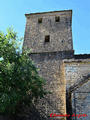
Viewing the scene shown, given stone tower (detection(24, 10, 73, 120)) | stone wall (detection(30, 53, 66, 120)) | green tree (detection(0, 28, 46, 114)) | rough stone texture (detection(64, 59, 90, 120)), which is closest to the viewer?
green tree (detection(0, 28, 46, 114))

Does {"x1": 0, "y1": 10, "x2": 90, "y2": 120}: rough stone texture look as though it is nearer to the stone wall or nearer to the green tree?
the stone wall

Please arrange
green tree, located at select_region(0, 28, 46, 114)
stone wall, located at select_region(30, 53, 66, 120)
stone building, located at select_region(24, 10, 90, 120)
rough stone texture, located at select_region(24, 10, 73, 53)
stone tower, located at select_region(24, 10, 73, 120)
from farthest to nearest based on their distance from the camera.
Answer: rough stone texture, located at select_region(24, 10, 73, 53) < stone tower, located at select_region(24, 10, 73, 120) < stone wall, located at select_region(30, 53, 66, 120) < stone building, located at select_region(24, 10, 90, 120) < green tree, located at select_region(0, 28, 46, 114)

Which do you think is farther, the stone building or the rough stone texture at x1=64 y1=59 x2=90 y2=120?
the stone building

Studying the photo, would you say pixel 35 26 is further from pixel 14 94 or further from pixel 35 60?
pixel 14 94

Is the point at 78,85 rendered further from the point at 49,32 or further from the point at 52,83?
the point at 49,32

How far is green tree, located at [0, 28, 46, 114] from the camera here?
6.25m

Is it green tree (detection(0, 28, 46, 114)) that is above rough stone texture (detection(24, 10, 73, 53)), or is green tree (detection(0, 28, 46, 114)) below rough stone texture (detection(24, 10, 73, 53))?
below

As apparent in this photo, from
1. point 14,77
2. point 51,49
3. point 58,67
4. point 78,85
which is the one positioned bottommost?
point 78,85

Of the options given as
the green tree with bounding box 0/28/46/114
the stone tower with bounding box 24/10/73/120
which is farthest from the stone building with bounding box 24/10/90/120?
the green tree with bounding box 0/28/46/114

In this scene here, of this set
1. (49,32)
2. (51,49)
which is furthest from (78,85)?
(49,32)

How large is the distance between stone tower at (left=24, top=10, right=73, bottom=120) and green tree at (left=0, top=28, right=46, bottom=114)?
4.75 ft

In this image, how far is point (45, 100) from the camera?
27.8 feet

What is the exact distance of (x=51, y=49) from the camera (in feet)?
36.4

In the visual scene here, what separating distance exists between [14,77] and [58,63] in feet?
13.6
